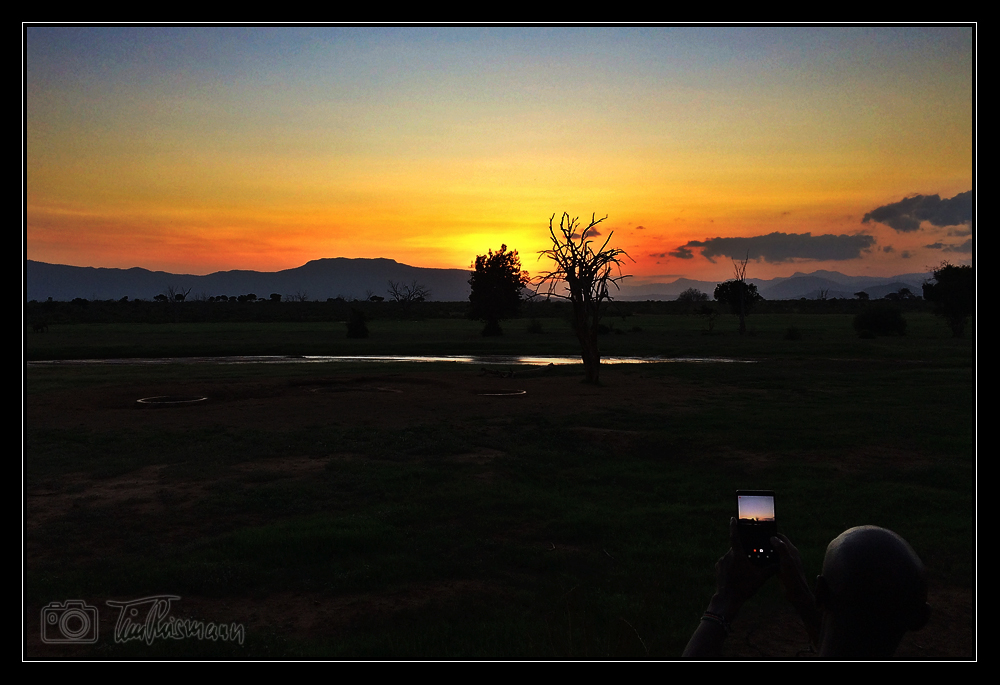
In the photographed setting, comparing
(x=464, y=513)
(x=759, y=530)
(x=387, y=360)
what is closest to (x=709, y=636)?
(x=759, y=530)

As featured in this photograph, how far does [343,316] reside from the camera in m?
104

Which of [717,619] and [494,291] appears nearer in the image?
[717,619]

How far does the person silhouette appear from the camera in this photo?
82.4 inches

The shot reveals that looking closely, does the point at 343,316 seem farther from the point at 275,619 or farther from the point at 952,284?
the point at 275,619

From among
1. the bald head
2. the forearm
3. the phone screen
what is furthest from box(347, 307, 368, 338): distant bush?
the bald head

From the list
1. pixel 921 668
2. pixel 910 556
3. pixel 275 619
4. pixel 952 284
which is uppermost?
pixel 952 284

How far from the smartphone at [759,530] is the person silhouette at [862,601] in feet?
0.83

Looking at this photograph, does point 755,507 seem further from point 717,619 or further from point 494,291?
point 494,291

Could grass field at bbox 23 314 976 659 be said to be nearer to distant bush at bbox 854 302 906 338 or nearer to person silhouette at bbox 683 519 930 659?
person silhouette at bbox 683 519 930 659

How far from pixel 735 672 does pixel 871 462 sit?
10665mm

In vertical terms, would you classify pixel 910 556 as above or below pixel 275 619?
above

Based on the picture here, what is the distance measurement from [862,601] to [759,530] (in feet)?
1.76

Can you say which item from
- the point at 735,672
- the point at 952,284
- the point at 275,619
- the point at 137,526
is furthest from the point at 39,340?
the point at 952,284

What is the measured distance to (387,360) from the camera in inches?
1366
